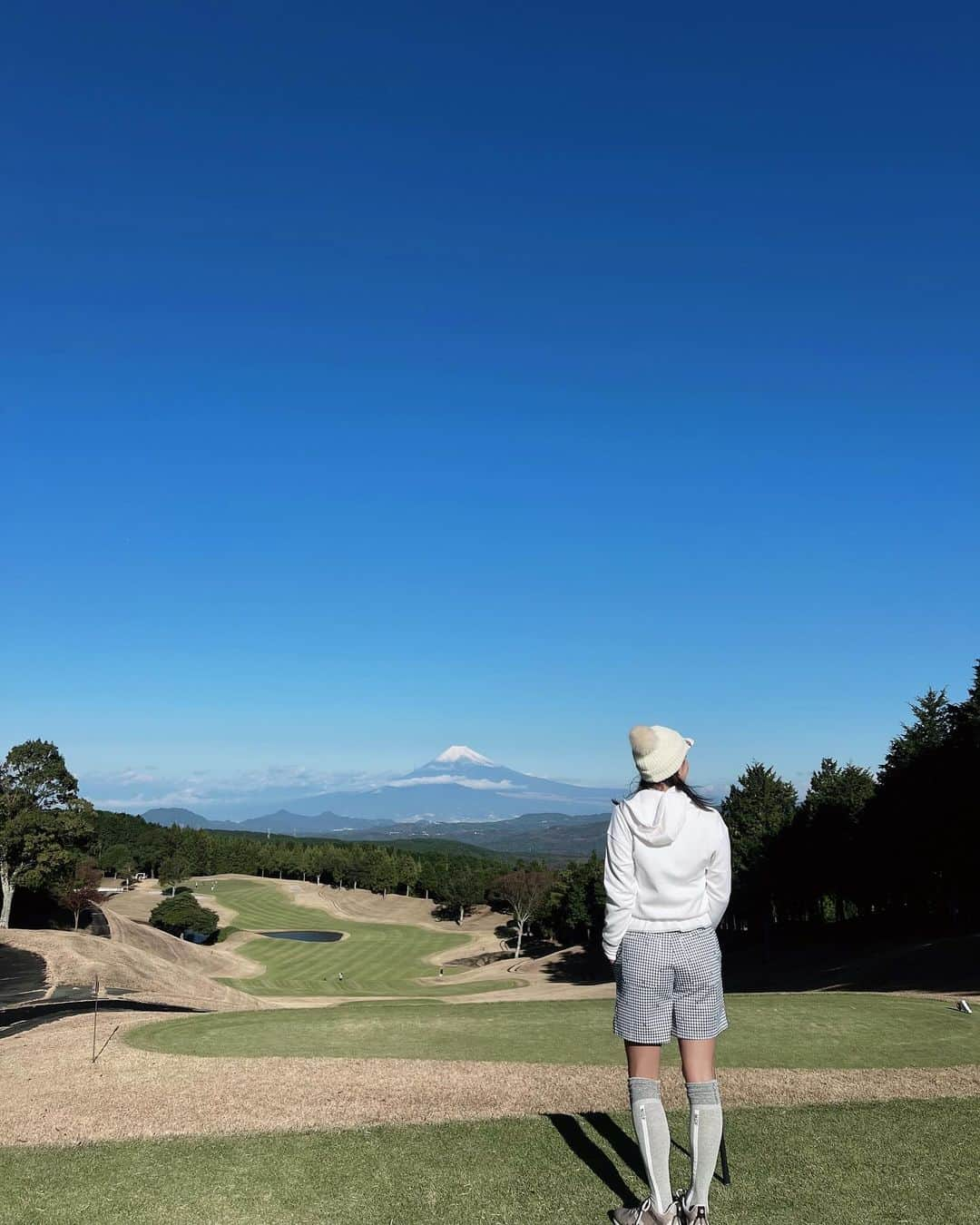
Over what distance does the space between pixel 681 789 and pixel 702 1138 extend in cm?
221

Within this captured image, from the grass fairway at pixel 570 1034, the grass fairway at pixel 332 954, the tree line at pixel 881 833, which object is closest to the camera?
the grass fairway at pixel 570 1034

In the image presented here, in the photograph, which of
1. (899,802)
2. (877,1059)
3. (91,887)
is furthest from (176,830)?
(877,1059)

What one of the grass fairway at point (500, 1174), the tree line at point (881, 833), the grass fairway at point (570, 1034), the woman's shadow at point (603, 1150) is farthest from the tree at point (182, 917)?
the woman's shadow at point (603, 1150)

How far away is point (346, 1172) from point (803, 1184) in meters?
3.83

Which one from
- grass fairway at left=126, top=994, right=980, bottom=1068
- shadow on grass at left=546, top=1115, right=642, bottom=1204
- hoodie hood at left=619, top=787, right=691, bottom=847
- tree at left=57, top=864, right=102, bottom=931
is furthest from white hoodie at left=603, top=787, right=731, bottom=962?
tree at left=57, top=864, right=102, bottom=931

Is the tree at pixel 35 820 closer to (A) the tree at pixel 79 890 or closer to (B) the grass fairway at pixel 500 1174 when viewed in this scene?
(A) the tree at pixel 79 890

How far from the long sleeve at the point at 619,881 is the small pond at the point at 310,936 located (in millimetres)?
97168

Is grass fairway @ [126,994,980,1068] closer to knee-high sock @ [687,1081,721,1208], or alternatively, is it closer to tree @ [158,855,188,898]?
knee-high sock @ [687,1081,721,1208]

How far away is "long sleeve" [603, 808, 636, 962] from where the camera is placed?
528cm

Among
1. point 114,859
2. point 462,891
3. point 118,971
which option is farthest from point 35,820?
point 114,859

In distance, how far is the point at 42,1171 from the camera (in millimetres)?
7445

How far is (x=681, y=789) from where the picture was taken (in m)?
5.49

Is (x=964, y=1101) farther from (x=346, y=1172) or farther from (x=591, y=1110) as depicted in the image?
(x=346, y=1172)

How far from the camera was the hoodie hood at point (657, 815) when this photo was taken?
5.22 metres
